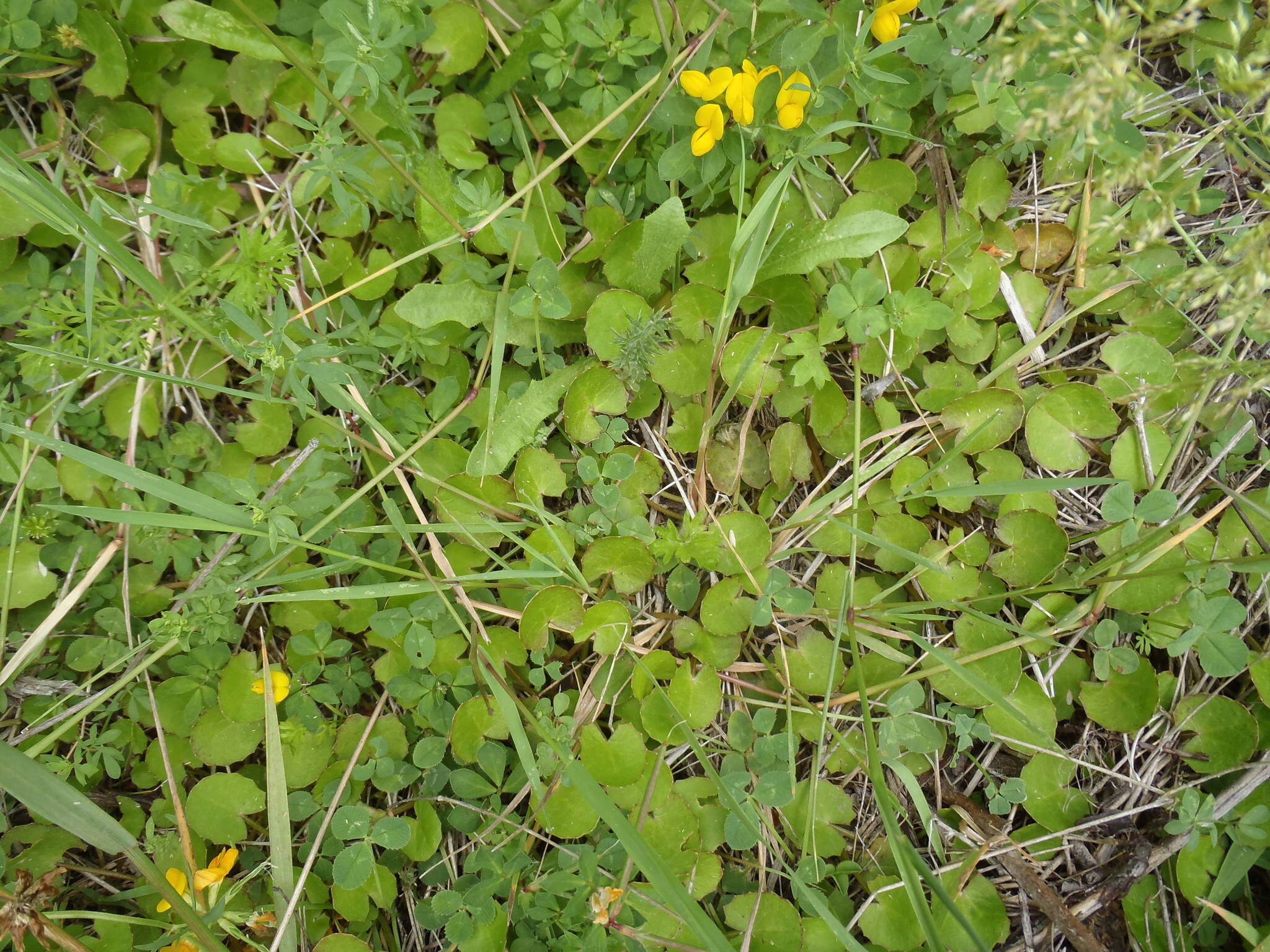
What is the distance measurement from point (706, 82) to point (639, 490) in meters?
1.27

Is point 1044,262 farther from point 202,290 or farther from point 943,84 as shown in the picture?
point 202,290

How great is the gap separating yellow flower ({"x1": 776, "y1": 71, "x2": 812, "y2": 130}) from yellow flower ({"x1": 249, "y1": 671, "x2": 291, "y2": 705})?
231cm

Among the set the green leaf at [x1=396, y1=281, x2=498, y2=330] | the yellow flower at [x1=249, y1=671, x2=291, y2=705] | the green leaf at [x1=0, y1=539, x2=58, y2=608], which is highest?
the green leaf at [x1=396, y1=281, x2=498, y2=330]

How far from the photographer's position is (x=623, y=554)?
2471mm

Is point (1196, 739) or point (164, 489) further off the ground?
point (164, 489)

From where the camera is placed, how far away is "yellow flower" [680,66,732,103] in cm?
227

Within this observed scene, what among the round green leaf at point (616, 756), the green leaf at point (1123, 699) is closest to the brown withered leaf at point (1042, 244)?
the green leaf at point (1123, 699)

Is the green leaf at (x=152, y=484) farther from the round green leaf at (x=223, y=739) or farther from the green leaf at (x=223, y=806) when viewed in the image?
the green leaf at (x=223, y=806)

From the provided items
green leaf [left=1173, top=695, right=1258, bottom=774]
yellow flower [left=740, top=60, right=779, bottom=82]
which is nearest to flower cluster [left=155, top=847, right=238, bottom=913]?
yellow flower [left=740, top=60, right=779, bottom=82]

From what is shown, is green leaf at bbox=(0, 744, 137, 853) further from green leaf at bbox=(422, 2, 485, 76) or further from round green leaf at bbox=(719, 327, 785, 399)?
green leaf at bbox=(422, 2, 485, 76)

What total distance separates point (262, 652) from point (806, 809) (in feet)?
5.94

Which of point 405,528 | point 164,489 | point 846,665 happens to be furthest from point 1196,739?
point 164,489

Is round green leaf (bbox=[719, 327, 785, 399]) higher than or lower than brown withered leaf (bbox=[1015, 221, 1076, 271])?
lower

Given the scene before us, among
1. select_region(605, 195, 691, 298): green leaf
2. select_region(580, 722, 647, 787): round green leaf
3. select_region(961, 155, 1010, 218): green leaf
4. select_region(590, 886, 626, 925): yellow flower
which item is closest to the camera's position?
select_region(590, 886, 626, 925): yellow flower
